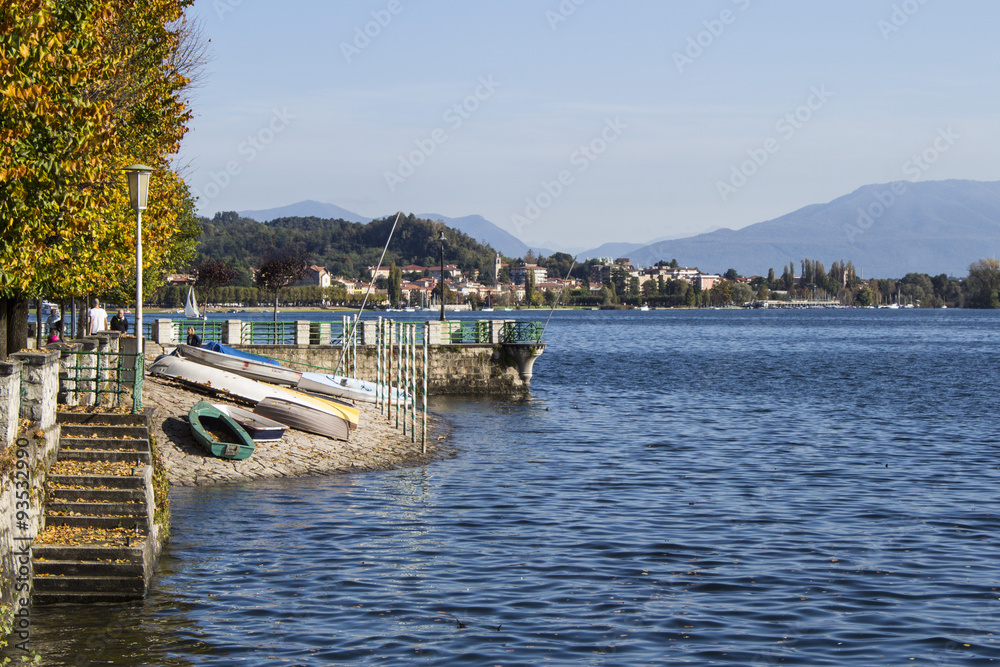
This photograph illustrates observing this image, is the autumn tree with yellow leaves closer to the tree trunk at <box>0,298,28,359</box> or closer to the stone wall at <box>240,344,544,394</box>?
the tree trunk at <box>0,298,28,359</box>

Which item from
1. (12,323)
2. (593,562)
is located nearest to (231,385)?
(12,323)

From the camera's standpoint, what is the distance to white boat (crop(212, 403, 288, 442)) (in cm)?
2392

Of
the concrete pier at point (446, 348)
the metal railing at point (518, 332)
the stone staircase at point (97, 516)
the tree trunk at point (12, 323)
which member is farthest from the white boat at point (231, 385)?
the metal railing at point (518, 332)

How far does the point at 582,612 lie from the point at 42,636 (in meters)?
6.78

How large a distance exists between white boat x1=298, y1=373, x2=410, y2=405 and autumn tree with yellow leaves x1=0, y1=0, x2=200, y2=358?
20.8ft

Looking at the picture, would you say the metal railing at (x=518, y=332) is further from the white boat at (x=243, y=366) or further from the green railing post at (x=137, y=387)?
the green railing post at (x=137, y=387)

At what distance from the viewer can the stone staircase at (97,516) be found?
12711 mm

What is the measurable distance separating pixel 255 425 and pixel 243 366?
7796mm

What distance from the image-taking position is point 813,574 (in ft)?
51.1

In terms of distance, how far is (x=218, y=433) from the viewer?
2330cm

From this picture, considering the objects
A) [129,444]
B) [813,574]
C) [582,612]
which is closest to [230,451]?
[129,444]

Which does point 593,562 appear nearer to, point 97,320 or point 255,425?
point 255,425

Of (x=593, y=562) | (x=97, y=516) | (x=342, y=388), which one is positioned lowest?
(x=593, y=562)

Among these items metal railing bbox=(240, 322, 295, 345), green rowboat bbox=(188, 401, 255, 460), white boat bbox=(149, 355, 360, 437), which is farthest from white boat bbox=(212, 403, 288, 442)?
metal railing bbox=(240, 322, 295, 345)
